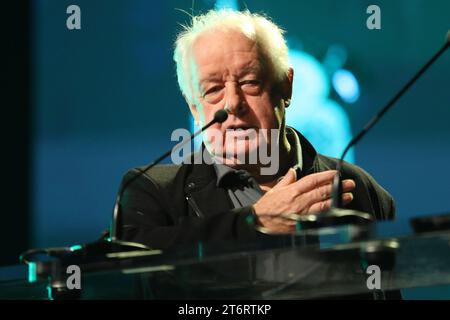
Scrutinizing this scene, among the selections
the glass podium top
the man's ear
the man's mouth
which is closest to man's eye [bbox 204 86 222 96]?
the man's mouth

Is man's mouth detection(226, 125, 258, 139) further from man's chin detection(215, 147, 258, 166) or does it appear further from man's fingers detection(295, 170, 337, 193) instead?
man's fingers detection(295, 170, 337, 193)

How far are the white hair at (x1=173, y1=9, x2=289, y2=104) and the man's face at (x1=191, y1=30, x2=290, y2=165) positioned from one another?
33 millimetres

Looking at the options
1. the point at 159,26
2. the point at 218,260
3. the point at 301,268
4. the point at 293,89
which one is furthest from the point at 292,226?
the point at 159,26

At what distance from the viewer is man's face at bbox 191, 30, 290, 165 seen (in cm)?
241

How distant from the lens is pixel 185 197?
Result: 2367mm

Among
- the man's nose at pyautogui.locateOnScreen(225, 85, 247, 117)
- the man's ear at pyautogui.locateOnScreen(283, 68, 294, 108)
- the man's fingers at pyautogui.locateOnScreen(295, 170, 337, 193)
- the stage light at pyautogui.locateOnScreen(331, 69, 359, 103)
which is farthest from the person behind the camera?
the stage light at pyautogui.locateOnScreen(331, 69, 359, 103)

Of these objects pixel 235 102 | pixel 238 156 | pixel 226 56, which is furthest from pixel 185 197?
pixel 226 56

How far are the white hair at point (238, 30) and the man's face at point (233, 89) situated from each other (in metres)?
0.03

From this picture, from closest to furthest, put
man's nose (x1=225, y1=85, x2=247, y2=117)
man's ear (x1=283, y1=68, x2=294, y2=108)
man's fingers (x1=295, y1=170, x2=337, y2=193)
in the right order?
man's fingers (x1=295, y1=170, x2=337, y2=193)
man's nose (x1=225, y1=85, x2=247, y2=117)
man's ear (x1=283, y1=68, x2=294, y2=108)

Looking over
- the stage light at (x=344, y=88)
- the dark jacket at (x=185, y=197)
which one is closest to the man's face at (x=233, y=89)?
the dark jacket at (x=185, y=197)

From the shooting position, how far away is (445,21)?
2.77 m

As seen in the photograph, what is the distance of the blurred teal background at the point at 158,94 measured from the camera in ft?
8.78

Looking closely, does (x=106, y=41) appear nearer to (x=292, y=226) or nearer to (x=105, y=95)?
(x=105, y=95)
